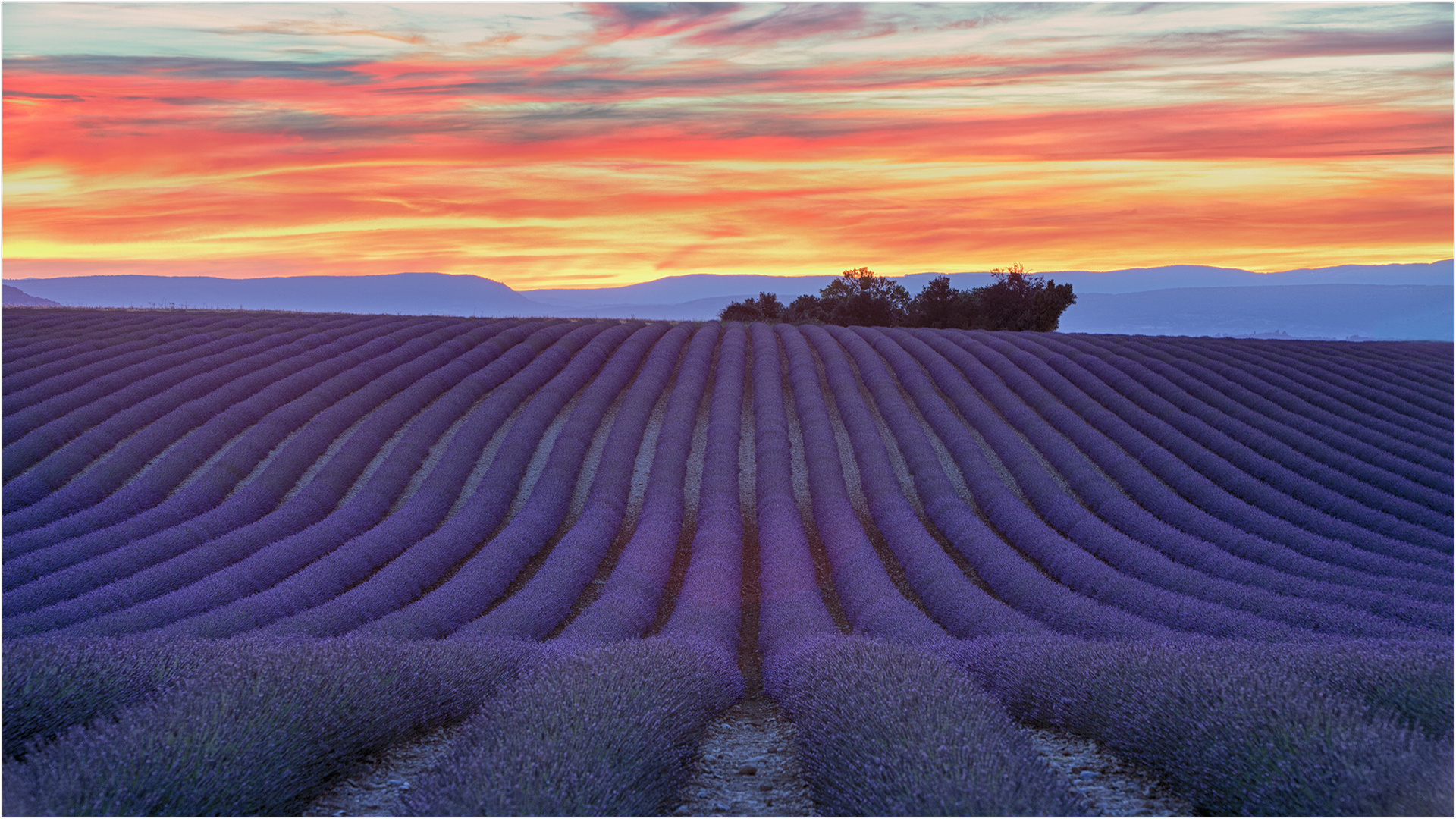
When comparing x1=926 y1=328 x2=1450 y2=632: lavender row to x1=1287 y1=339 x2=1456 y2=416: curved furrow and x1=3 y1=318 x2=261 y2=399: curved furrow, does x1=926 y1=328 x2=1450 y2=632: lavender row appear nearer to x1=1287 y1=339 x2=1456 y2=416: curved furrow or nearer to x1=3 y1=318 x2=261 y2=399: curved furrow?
x1=1287 y1=339 x2=1456 y2=416: curved furrow

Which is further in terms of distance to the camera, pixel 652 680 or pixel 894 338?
pixel 894 338

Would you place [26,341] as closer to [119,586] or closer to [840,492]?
[119,586]

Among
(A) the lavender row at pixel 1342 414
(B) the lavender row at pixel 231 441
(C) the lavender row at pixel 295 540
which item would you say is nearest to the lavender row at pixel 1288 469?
(A) the lavender row at pixel 1342 414

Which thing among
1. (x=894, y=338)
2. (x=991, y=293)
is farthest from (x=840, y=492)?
(x=991, y=293)

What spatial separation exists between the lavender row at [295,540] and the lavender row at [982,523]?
7977 millimetres

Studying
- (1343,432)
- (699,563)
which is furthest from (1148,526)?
(1343,432)

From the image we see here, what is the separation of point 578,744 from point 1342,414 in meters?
20.6

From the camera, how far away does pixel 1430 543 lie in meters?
12.3

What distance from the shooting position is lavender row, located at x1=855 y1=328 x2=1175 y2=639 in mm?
8320

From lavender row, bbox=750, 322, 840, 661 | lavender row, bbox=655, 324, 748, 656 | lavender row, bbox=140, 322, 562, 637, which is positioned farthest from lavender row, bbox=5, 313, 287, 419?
lavender row, bbox=750, 322, 840, 661

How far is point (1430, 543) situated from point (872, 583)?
27.7 feet

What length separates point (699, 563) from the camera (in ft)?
34.4

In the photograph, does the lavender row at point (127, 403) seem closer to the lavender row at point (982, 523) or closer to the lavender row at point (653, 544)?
the lavender row at point (653, 544)

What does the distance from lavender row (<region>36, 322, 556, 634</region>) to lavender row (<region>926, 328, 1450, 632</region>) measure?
32.1 feet
